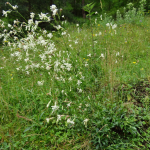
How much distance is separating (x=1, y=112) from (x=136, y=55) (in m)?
2.97

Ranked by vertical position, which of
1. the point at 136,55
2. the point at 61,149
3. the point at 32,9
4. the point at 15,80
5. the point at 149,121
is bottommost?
the point at 61,149

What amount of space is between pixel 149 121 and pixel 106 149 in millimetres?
585

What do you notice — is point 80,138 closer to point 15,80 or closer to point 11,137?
point 11,137

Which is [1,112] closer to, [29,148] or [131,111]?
[29,148]

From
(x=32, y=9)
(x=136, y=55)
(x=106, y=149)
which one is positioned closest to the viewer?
(x=106, y=149)

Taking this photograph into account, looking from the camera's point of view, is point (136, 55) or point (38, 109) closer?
point (38, 109)

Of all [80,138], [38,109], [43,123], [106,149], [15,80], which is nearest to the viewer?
[106,149]

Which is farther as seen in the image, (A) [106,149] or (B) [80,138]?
(B) [80,138]

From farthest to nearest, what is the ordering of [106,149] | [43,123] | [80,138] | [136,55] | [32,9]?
[32,9] < [136,55] < [43,123] < [80,138] < [106,149]

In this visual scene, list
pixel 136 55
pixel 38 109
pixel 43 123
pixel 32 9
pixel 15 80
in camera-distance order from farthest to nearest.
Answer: pixel 32 9, pixel 136 55, pixel 15 80, pixel 38 109, pixel 43 123

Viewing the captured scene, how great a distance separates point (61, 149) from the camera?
1.32 metres

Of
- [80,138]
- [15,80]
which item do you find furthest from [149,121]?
[15,80]

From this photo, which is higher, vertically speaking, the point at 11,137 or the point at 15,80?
the point at 15,80

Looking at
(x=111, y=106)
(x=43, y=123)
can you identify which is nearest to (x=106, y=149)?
(x=111, y=106)
